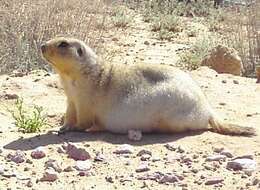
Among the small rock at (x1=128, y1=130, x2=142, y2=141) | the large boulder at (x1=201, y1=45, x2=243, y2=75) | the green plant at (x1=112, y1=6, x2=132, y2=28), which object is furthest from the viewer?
the green plant at (x1=112, y1=6, x2=132, y2=28)

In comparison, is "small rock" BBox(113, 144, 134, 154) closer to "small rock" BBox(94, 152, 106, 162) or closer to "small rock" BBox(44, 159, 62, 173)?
"small rock" BBox(94, 152, 106, 162)

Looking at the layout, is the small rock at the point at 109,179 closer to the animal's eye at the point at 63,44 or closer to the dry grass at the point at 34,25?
the animal's eye at the point at 63,44

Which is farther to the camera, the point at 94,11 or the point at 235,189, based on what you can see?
the point at 94,11

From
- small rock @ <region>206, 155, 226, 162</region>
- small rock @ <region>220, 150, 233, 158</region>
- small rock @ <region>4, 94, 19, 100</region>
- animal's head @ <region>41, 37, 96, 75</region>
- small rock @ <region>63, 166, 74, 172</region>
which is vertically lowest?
small rock @ <region>63, 166, 74, 172</region>

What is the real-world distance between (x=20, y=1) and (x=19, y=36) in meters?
0.73

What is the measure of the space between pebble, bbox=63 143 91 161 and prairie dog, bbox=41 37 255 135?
0.71 metres

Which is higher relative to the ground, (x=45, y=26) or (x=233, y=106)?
(x=45, y=26)

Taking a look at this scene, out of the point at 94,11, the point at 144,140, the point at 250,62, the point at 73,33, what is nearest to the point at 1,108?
the point at 144,140

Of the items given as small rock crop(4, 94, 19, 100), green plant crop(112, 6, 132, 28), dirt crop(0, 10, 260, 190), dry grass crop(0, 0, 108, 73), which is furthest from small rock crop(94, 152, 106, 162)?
green plant crop(112, 6, 132, 28)

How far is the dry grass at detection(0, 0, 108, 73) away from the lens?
9.23m

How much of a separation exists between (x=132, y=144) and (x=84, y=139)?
0.42 meters

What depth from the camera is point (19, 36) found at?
9.52 metres

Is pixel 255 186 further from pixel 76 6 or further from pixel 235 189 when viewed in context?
pixel 76 6

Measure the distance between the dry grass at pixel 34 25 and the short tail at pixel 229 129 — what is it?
11.6 feet
